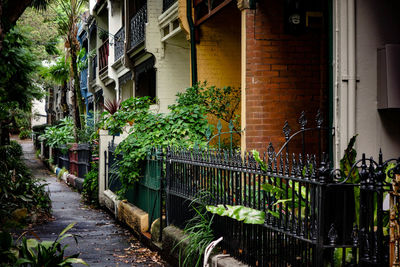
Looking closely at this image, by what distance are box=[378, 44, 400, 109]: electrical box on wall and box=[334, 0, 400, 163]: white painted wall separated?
0.44ft

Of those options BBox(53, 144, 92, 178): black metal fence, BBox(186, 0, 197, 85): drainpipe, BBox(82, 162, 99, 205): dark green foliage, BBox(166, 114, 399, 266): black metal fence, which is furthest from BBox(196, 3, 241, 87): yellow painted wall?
BBox(53, 144, 92, 178): black metal fence

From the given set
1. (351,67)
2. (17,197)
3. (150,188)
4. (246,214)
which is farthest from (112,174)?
(246,214)

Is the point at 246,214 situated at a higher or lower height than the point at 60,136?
lower

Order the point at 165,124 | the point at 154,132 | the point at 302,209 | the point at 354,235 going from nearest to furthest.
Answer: the point at 354,235 → the point at 302,209 → the point at 154,132 → the point at 165,124

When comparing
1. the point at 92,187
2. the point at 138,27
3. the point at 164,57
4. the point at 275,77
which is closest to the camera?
the point at 275,77

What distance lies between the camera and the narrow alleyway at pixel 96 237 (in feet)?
26.8

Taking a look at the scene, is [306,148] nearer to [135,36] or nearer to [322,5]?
[322,5]

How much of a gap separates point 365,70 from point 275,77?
90.6 inches

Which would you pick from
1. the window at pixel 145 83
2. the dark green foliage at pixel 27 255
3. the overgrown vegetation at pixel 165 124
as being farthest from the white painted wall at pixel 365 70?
the window at pixel 145 83

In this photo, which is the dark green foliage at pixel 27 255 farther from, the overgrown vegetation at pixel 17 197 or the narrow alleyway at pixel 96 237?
the overgrown vegetation at pixel 17 197

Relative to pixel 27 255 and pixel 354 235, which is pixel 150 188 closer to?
pixel 27 255

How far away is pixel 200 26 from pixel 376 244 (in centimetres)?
982

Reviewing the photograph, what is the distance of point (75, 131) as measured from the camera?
976 inches

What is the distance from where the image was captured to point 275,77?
956 centimetres
